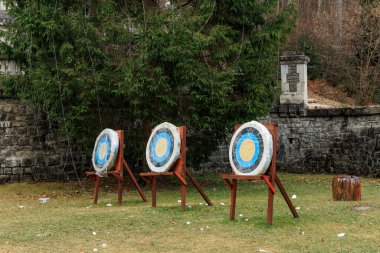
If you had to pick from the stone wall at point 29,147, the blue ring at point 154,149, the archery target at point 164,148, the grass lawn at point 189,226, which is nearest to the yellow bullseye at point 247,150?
the grass lawn at point 189,226

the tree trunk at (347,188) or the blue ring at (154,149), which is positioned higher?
the blue ring at (154,149)

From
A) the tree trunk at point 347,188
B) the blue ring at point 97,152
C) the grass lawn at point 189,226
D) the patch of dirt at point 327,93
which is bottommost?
the grass lawn at point 189,226

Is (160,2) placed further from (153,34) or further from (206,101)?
(206,101)

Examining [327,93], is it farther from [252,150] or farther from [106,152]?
[252,150]

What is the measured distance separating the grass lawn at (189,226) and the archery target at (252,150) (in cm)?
70

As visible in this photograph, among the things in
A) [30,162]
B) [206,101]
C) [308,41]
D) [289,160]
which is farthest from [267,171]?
[308,41]

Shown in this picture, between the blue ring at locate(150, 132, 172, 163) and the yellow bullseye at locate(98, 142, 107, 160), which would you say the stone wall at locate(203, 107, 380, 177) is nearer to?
the yellow bullseye at locate(98, 142, 107, 160)

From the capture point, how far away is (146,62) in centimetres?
1138

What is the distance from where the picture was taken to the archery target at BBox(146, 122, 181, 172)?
8781mm

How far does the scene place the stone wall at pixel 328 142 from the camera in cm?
1484

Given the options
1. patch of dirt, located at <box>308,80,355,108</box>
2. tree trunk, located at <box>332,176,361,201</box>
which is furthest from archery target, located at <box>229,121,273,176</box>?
patch of dirt, located at <box>308,80,355,108</box>

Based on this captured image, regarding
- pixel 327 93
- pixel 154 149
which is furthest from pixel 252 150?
pixel 327 93

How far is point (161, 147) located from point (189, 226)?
2.16 m

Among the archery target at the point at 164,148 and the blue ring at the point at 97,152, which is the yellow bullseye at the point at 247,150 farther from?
the blue ring at the point at 97,152
